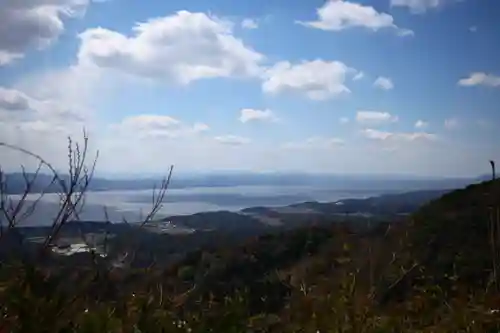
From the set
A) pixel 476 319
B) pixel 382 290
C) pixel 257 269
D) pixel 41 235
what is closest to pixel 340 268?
pixel 382 290

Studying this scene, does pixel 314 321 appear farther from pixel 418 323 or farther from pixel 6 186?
pixel 6 186

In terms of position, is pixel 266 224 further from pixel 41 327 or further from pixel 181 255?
pixel 41 327

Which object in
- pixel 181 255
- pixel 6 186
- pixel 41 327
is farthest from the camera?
pixel 181 255

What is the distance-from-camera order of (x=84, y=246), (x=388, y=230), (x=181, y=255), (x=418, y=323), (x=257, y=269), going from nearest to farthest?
(x=84, y=246) < (x=418, y=323) < (x=388, y=230) < (x=181, y=255) < (x=257, y=269)

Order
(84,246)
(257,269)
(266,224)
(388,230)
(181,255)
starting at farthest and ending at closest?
1. (266,224)
2. (257,269)
3. (181,255)
4. (388,230)
5. (84,246)

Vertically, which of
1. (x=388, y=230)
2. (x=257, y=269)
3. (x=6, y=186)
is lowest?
Result: (x=257, y=269)

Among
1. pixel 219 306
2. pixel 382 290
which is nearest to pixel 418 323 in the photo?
pixel 382 290

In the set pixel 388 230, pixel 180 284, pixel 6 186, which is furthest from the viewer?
pixel 388 230

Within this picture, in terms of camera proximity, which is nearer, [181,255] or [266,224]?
[181,255]

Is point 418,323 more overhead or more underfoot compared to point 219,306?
more underfoot
